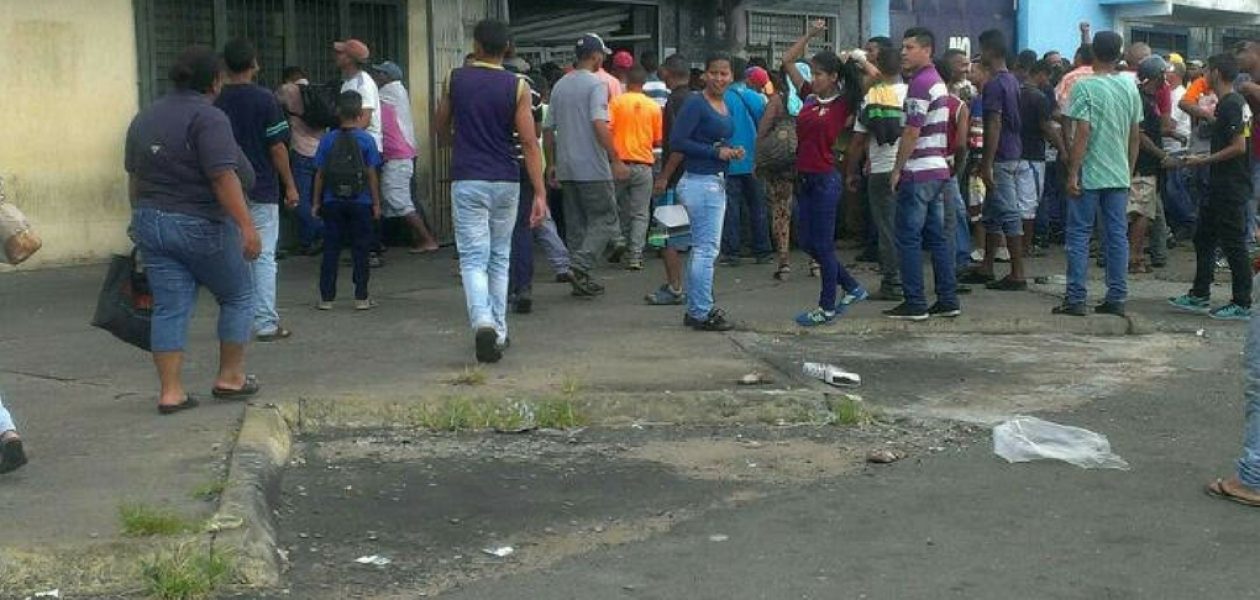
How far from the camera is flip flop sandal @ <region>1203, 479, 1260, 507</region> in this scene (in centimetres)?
588

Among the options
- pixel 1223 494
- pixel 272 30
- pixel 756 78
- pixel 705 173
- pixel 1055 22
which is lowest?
pixel 1223 494

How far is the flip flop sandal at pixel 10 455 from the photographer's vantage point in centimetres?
572

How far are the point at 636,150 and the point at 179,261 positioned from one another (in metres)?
5.98

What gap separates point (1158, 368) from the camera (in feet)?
29.4

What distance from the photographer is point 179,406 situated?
6902 mm

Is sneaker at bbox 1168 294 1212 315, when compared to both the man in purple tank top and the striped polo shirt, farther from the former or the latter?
the man in purple tank top

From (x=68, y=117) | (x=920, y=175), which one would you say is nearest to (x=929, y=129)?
(x=920, y=175)

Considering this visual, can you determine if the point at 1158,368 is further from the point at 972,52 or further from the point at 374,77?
the point at 972,52

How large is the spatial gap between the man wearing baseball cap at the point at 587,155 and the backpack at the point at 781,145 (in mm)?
1128

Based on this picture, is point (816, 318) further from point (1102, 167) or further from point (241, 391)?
point (241, 391)

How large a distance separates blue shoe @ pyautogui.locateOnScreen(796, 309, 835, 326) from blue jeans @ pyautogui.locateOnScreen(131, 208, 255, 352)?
393 cm

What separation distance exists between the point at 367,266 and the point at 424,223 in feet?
11.9

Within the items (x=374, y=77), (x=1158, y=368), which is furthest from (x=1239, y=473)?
(x=374, y=77)

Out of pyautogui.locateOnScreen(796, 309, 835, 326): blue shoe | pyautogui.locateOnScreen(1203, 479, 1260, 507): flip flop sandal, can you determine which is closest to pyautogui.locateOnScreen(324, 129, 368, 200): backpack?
pyautogui.locateOnScreen(796, 309, 835, 326): blue shoe
